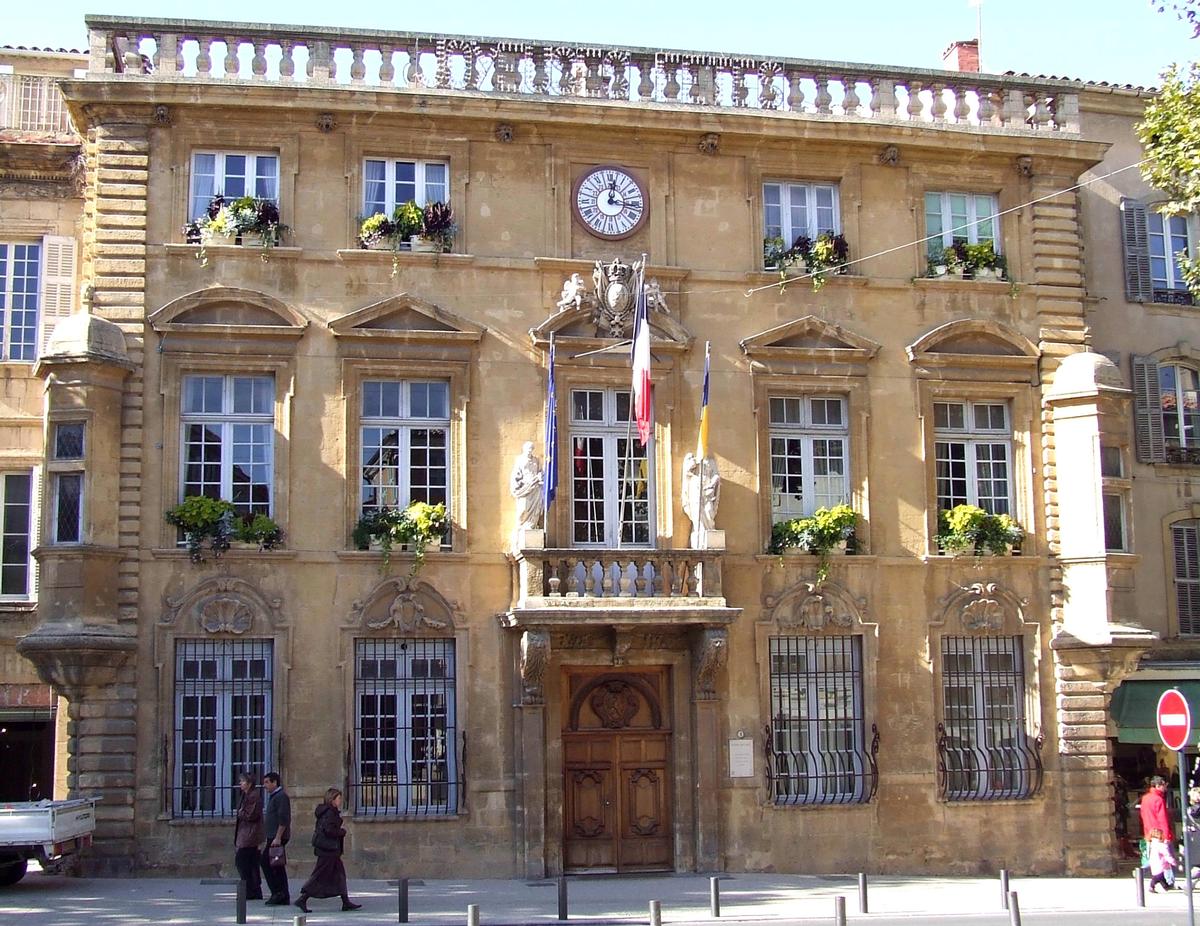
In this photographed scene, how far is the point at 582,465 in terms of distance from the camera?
22484 millimetres

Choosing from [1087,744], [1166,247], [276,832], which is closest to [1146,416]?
[1166,247]

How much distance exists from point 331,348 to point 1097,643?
37.9 feet

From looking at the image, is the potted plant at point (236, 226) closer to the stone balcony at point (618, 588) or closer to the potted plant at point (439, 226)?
the potted plant at point (439, 226)

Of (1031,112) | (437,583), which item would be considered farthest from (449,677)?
(1031,112)

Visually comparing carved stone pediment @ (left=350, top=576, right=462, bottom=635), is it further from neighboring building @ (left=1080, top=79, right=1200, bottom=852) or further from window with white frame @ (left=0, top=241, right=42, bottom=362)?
neighboring building @ (left=1080, top=79, right=1200, bottom=852)

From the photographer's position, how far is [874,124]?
77.2 ft

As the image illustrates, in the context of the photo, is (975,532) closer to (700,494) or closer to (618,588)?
(700,494)

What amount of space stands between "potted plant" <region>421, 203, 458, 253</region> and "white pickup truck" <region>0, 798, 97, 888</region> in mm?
8808

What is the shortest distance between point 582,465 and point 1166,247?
11246 millimetres

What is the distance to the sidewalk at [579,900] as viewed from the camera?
17.3 meters

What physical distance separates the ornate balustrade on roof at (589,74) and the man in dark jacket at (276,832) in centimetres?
964

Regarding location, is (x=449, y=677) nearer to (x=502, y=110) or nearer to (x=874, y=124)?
(x=502, y=110)

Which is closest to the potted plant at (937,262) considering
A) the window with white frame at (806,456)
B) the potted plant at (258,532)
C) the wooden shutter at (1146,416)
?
the window with white frame at (806,456)

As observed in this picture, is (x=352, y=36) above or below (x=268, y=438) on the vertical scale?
above
